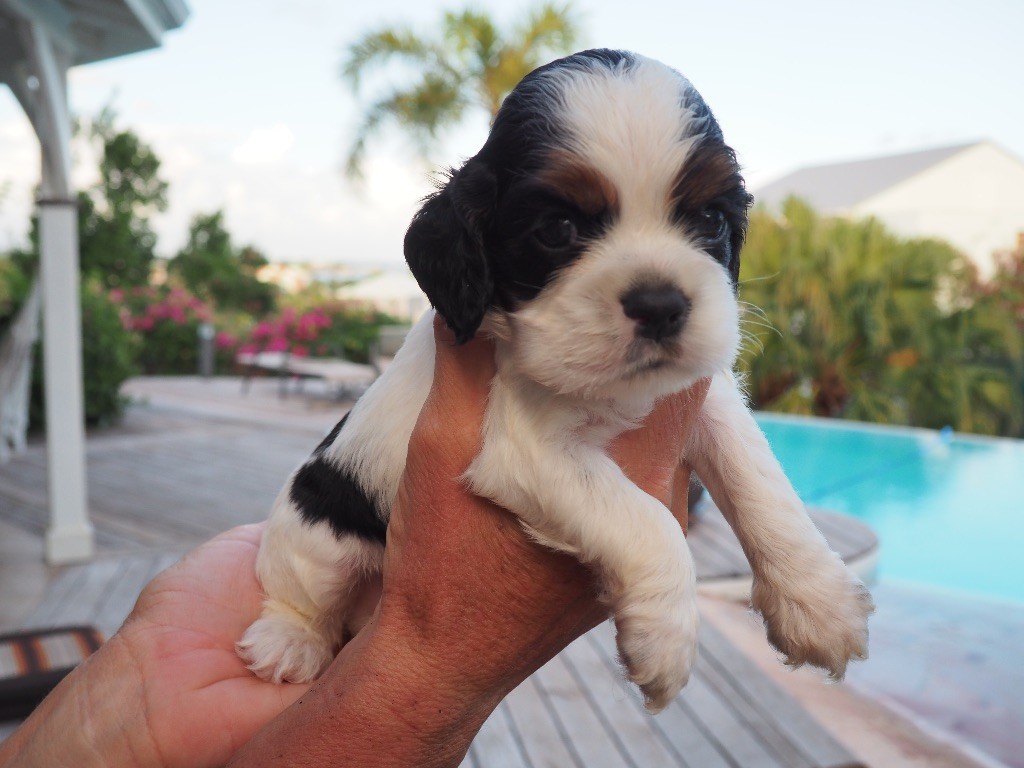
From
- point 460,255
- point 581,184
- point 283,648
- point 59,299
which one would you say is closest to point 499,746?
point 283,648

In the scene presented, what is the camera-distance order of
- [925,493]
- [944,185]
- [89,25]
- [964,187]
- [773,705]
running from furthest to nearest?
[964,187] → [944,185] → [925,493] → [89,25] → [773,705]

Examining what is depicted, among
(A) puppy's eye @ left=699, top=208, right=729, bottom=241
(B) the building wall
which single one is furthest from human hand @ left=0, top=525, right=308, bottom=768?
(B) the building wall

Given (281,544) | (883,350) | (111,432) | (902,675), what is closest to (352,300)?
(111,432)

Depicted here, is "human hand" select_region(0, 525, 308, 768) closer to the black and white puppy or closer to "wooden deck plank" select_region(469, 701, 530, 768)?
the black and white puppy

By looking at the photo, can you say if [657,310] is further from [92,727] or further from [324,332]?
[324,332]

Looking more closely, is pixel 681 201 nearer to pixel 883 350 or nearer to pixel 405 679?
pixel 405 679

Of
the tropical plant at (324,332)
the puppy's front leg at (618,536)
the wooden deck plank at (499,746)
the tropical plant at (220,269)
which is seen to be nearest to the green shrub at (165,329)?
the tropical plant at (324,332)
